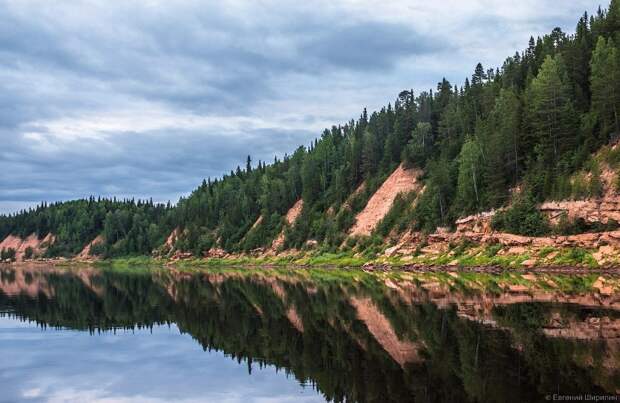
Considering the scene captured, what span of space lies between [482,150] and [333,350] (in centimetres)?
8661

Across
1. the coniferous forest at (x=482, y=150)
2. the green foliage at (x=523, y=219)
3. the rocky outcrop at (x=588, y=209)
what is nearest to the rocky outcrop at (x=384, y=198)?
the coniferous forest at (x=482, y=150)

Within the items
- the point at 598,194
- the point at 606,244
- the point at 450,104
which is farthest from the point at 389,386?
the point at 450,104

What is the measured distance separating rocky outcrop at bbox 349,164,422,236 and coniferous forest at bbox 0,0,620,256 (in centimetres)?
221

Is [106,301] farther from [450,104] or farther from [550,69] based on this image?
[450,104]

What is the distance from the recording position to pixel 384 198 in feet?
430

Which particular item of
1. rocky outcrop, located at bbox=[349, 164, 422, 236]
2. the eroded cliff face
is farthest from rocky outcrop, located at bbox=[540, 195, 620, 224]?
the eroded cliff face

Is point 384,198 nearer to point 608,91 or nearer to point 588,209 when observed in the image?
point 608,91

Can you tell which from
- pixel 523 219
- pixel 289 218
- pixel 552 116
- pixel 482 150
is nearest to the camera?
pixel 523 219

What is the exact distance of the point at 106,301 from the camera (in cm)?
5838

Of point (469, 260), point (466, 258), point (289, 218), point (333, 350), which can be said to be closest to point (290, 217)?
point (289, 218)

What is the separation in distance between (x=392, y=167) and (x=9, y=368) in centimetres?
12170

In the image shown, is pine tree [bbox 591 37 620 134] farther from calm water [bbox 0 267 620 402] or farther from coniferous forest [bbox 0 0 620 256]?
calm water [bbox 0 267 620 402]

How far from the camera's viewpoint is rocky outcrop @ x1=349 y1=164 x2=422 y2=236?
12519cm

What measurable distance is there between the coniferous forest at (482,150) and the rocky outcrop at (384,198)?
2.21 meters
